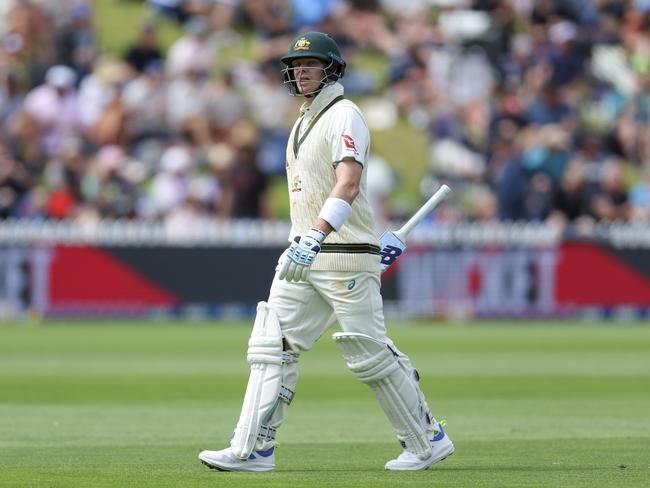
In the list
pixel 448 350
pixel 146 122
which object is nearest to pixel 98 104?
pixel 146 122

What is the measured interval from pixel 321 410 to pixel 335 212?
4.25 meters

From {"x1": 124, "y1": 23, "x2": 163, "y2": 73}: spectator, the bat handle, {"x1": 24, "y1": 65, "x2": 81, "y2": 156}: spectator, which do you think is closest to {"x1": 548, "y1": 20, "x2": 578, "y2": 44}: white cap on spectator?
{"x1": 124, "y1": 23, "x2": 163, "y2": 73}: spectator

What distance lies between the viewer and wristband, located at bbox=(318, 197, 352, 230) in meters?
7.04

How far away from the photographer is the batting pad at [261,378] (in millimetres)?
7262

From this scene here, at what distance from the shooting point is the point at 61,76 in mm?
22812

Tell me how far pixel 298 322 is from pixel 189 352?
370 inches

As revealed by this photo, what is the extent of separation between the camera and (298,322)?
289 inches

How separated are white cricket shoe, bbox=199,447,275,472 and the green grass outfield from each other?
0.06 metres

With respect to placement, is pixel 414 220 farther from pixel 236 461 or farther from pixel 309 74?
pixel 236 461

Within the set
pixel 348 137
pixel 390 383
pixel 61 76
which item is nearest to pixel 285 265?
pixel 348 137

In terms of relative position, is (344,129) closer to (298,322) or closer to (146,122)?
(298,322)

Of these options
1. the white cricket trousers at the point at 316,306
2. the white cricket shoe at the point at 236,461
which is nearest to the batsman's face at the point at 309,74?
the white cricket trousers at the point at 316,306

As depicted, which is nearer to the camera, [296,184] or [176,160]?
[296,184]

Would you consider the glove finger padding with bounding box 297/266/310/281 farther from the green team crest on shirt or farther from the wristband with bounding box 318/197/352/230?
the green team crest on shirt
